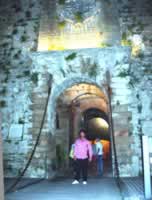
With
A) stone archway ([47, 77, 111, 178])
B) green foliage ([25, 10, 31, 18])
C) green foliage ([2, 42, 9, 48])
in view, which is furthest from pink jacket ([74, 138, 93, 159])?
green foliage ([25, 10, 31, 18])

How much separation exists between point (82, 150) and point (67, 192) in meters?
1.63

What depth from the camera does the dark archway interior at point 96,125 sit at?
1786cm

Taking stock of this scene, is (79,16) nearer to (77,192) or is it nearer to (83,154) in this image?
(83,154)

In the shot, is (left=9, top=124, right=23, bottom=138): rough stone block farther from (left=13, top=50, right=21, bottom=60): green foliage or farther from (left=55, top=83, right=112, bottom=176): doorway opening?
(left=13, top=50, right=21, bottom=60): green foliage

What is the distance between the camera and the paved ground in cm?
682

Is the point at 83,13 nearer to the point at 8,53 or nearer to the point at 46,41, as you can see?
the point at 46,41

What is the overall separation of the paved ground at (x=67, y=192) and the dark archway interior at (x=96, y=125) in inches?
349

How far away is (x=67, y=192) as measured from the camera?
7.55 metres

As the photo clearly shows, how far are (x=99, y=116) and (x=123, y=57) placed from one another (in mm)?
7872

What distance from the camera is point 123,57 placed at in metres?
10.5

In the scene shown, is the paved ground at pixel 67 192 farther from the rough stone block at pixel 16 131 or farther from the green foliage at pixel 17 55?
the green foliage at pixel 17 55

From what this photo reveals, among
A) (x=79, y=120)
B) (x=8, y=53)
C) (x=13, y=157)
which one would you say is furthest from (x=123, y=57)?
(x=79, y=120)

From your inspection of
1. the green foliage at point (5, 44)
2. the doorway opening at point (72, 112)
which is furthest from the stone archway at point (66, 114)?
the green foliage at point (5, 44)

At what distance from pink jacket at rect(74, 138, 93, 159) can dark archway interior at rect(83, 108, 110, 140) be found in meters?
8.48
